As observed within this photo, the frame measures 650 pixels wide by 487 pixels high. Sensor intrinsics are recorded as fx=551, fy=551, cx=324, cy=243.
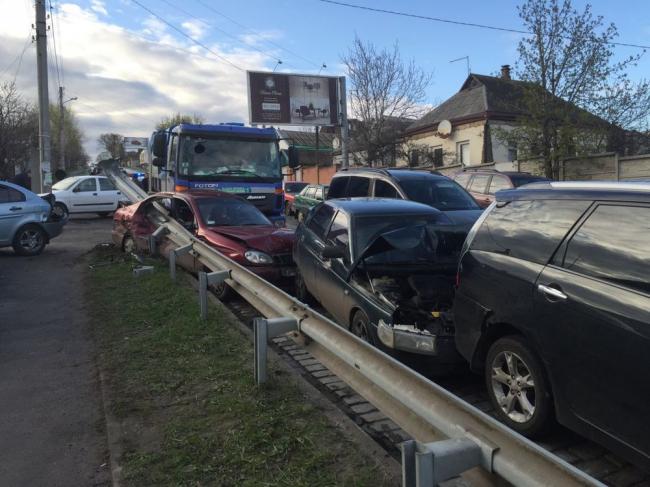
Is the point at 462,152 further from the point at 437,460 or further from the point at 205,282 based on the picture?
the point at 437,460

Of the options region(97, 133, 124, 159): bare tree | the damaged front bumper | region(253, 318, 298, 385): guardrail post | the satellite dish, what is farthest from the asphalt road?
region(97, 133, 124, 159): bare tree

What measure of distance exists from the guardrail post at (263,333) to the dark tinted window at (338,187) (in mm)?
6698

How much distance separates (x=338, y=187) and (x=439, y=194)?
2220mm

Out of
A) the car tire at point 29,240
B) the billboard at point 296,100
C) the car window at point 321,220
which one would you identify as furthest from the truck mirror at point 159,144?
the billboard at point 296,100

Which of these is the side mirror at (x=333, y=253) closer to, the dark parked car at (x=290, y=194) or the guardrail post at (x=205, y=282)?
the guardrail post at (x=205, y=282)

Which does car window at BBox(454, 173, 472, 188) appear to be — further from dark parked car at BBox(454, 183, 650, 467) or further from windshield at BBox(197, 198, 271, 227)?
dark parked car at BBox(454, 183, 650, 467)

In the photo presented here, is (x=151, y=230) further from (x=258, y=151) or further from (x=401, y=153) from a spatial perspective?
(x=401, y=153)

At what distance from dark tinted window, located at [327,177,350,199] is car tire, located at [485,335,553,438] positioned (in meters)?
7.16

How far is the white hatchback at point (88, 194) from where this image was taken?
66.3ft

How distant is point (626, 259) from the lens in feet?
9.84

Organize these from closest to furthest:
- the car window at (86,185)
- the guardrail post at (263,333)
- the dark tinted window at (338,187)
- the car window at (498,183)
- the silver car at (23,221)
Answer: the guardrail post at (263,333) → the dark tinted window at (338,187) → the silver car at (23,221) → the car window at (498,183) → the car window at (86,185)

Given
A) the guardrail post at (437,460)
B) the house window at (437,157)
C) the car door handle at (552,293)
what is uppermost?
the house window at (437,157)

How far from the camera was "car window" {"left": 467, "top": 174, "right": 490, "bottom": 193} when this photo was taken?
1458cm

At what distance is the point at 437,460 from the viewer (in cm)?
217
